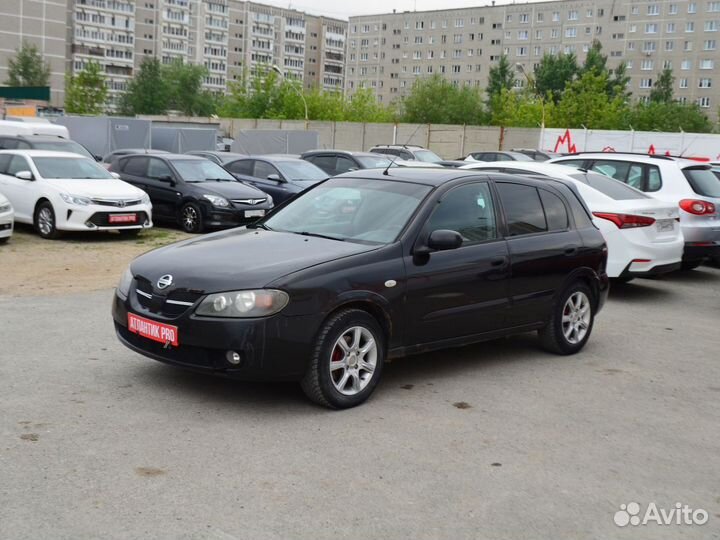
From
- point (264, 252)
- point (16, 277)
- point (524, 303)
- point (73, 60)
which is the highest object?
point (73, 60)

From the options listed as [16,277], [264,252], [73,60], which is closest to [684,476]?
[264,252]

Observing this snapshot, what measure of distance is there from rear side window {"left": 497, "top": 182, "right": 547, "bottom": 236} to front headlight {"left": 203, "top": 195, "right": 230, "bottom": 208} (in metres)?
9.76

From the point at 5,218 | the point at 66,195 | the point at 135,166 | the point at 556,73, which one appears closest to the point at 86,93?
the point at 556,73

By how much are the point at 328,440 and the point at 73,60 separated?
124865 mm

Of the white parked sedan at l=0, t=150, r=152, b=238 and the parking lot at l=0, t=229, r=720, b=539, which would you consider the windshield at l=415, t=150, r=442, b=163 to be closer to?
the white parked sedan at l=0, t=150, r=152, b=238

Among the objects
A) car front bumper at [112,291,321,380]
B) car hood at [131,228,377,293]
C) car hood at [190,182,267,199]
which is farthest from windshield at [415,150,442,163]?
car front bumper at [112,291,321,380]

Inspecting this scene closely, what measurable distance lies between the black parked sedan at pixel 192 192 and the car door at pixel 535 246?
9593mm

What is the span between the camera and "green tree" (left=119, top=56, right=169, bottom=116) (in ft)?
366

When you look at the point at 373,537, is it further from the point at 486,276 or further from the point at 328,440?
the point at 486,276

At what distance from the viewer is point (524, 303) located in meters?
7.36

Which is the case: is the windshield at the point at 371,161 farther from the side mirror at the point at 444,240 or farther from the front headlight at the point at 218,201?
the side mirror at the point at 444,240

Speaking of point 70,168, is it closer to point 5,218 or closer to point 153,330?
point 5,218

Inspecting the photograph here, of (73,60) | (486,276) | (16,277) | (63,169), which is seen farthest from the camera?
(73,60)

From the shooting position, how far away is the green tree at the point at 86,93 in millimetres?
84188
